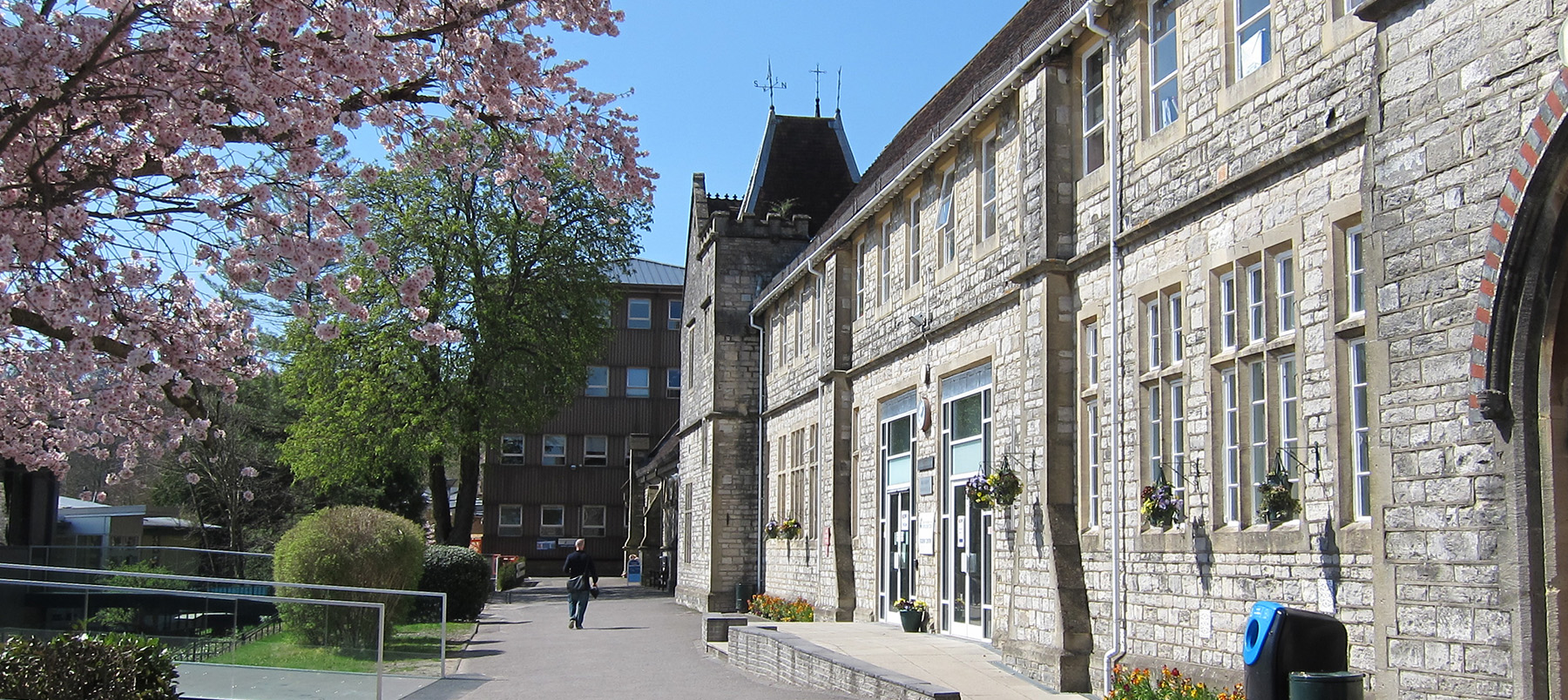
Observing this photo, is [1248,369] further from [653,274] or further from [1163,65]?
[653,274]

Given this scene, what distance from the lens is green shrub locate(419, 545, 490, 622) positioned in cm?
2436

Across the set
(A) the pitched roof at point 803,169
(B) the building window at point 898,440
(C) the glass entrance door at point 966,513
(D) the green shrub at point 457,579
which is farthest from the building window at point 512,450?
(C) the glass entrance door at point 966,513

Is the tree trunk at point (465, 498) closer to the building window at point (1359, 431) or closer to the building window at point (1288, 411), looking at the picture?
the building window at point (1288, 411)

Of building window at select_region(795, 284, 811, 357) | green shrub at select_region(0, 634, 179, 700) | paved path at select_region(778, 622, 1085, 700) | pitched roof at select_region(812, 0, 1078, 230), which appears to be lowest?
paved path at select_region(778, 622, 1085, 700)

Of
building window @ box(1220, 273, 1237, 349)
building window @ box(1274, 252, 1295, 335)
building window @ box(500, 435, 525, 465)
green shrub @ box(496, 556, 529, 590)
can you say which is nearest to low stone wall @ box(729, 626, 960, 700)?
building window @ box(1220, 273, 1237, 349)

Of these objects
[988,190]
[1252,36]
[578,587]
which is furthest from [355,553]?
[1252,36]

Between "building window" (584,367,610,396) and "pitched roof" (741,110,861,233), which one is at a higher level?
"pitched roof" (741,110,861,233)

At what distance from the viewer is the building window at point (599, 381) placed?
5550 cm

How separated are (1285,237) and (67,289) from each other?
7.93 meters

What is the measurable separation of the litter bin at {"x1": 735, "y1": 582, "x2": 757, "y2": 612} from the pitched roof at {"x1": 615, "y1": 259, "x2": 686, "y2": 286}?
28.9 m

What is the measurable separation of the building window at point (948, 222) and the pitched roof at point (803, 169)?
47.0ft

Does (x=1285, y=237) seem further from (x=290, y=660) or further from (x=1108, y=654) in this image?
(x=290, y=660)

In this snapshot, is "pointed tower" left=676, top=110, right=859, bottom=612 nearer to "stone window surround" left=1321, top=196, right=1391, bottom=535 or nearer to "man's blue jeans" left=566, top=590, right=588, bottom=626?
"man's blue jeans" left=566, top=590, right=588, bottom=626

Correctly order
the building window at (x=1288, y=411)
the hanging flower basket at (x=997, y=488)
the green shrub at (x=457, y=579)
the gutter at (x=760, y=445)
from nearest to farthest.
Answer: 1. the building window at (x=1288, y=411)
2. the hanging flower basket at (x=997, y=488)
3. the green shrub at (x=457, y=579)
4. the gutter at (x=760, y=445)
